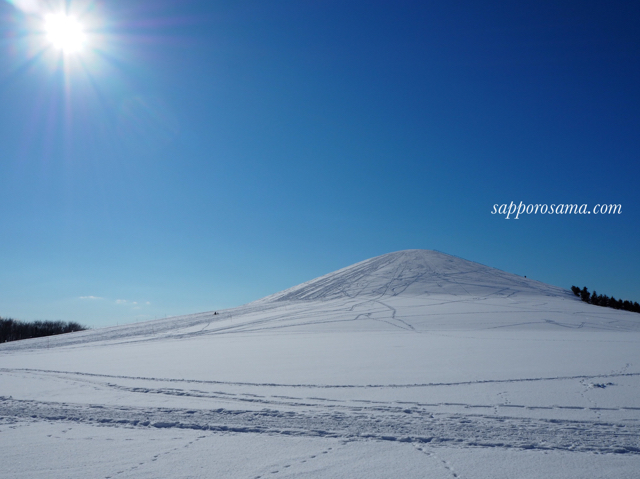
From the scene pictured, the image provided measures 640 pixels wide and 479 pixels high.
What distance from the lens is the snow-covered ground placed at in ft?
14.7

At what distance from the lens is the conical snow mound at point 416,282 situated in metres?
38.2

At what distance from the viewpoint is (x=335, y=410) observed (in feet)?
21.0

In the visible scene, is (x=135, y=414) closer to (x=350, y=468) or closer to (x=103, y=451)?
(x=103, y=451)

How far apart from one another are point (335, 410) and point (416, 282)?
36.8 metres

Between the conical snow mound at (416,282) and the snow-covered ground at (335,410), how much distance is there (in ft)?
74.5

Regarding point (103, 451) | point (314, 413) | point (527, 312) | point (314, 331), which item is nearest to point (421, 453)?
point (314, 413)

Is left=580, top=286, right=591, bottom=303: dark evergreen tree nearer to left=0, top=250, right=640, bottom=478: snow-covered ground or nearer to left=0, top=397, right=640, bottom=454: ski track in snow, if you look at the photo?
left=0, top=250, right=640, bottom=478: snow-covered ground

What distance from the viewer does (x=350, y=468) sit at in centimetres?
436

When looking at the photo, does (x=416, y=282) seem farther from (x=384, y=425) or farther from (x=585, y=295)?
(x=384, y=425)

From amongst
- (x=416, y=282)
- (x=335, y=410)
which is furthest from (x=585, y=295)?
(x=335, y=410)

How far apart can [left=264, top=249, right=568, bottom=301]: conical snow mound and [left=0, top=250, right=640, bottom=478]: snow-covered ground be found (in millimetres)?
22723

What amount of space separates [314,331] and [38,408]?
47.6ft

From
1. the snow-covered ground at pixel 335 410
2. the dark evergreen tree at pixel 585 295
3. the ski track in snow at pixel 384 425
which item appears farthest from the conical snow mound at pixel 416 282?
the ski track in snow at pixel 384 425

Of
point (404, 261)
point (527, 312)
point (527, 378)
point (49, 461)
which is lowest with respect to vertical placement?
point (49, 461)
